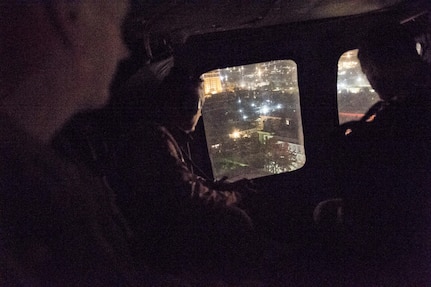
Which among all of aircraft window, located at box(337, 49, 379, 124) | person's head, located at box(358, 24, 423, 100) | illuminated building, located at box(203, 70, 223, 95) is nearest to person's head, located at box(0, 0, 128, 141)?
person's head, located at box(358, 24, 423, 100)

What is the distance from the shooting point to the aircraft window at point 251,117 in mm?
2547

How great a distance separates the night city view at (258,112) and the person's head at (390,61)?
93cm

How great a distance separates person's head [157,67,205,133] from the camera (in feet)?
6.63

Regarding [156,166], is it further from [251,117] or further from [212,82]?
[251,117]

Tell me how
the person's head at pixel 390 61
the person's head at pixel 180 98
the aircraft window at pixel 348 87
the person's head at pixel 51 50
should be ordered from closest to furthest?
the person's head at pixel 51 50 < the person's head at pixel 390 61 < the person's head at pixel 180 98 < the aircraft window at pixel 348 87

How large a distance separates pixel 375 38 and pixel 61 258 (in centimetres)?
165

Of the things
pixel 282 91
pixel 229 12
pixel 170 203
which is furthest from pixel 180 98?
pixel 282 91

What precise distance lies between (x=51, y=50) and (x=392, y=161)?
1356 millimetres

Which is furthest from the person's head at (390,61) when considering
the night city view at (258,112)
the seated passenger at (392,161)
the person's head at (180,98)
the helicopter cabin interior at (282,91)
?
the person's head at (180,98)

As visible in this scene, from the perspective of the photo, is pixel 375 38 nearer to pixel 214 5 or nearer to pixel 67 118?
pixel 214 5

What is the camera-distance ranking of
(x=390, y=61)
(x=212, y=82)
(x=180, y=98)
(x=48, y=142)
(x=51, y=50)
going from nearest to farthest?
1. (x=51, y=50)
2. (x=48, y=142)
3. (x=390, y=61)
4. (x=180, y=98)
5. (x=212, y=82)

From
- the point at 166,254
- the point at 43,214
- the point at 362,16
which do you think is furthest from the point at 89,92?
the point at 362,16

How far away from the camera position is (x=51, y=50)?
2.83 ft

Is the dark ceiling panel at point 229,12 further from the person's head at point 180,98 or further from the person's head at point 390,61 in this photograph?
the person's head at point 390,61
